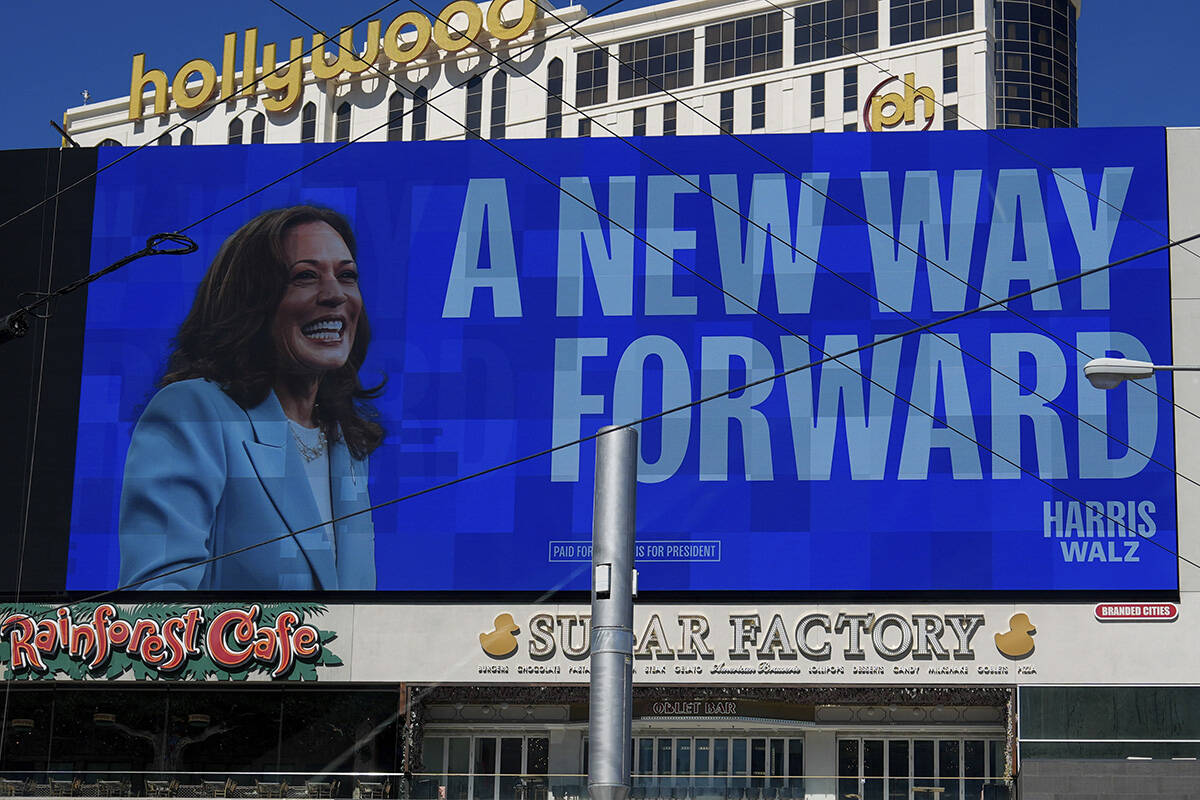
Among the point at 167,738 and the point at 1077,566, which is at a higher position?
the point at 1077,566

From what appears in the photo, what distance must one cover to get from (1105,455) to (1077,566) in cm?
310

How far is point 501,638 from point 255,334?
11260mm

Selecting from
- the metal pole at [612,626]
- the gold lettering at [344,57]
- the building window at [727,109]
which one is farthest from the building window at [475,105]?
the metal pole at [612,626]

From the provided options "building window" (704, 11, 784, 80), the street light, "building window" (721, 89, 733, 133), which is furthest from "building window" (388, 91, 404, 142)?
the street light

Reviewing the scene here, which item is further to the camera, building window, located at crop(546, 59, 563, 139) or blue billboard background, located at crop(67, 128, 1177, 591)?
building window, located at crop(546, 59, 563, 139)

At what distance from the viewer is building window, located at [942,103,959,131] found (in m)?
105

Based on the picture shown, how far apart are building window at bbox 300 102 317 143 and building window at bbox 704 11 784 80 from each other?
25.1 metres

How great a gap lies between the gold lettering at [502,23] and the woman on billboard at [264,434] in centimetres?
5329

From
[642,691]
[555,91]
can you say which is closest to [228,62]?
[555,91]

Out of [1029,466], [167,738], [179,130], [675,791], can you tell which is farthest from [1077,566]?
[179,130]

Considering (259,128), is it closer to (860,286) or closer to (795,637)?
(860,286)

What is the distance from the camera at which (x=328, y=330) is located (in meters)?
51.2

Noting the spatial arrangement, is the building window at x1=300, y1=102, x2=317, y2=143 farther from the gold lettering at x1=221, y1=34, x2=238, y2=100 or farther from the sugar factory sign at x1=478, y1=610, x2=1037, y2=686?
the sugar factory sign at x1=478, y1=610, x2=1037, y2=686

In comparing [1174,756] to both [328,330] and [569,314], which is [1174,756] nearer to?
[569,314]
